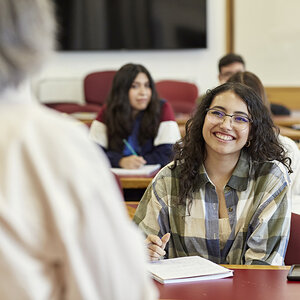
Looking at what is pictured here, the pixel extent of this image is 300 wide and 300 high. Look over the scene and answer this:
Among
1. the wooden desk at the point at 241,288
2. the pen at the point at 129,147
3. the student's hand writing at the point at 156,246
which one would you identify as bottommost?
the pen at the point at 129,147

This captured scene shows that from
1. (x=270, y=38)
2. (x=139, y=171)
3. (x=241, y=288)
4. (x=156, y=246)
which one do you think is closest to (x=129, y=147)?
(x=139, y=171)

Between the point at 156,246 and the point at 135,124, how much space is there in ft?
8.10

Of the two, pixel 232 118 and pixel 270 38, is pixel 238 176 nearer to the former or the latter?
pixel 232 118

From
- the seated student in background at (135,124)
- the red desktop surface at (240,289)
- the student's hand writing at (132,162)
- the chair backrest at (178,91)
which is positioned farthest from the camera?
the chair backrest at (178,91)

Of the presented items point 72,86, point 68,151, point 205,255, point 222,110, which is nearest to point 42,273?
point 68,151

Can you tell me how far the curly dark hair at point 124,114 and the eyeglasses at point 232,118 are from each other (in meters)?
1.96

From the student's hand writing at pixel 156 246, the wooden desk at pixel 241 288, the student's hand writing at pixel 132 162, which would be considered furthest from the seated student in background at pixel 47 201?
the student's hand writing at pixel 132 162

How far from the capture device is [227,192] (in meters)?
2.40

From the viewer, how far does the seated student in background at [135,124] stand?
4414 mm

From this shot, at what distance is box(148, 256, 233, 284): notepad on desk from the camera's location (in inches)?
75.2

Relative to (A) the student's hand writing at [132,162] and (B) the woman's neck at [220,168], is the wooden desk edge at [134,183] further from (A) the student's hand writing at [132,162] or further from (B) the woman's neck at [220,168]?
(B) the woman's neck at [220,168]

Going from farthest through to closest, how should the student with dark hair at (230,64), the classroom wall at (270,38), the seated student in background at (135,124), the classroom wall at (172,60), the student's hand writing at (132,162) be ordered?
the classroom wall at (172,60) < the classroom wall at (270,38) < the student with dark hair at (230,64) < the seated student in background at (135,124) < the student's hand writing at (132,162)

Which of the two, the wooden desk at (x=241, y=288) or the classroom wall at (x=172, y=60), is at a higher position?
the classroom wall at (x=172, y=60)

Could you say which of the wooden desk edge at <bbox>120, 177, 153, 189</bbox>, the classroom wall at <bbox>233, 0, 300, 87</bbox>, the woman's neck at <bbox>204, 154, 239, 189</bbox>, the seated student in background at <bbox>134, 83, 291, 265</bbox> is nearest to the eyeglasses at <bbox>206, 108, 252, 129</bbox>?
the seated student in background at <bbox>134, 83, 291, 265</bbox>
